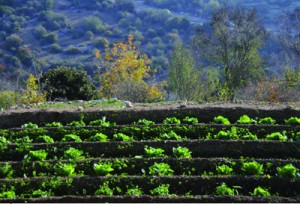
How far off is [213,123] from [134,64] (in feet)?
71.7

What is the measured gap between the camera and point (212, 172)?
447 inches

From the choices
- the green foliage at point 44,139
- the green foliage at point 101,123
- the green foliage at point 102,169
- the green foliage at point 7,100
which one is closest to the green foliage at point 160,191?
the green foliage at point 102,169

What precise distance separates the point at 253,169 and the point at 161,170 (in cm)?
201

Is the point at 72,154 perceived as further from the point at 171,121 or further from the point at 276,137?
the point at 276,137

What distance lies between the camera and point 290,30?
3950cm

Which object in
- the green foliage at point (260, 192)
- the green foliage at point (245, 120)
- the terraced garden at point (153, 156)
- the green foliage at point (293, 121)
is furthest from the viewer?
the green foliage at point (245, 120)

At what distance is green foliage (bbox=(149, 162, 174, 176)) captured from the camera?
1115 cm

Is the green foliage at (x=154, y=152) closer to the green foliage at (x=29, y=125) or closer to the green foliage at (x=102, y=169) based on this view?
the green foliage at (x=102, y=169)

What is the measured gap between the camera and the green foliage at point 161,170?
36.6 ft

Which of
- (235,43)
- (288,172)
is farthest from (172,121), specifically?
(235,43)

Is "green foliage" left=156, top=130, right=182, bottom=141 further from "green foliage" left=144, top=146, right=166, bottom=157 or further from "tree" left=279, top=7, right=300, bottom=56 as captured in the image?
"tree" left=279, top=7, right=300, bottom=56

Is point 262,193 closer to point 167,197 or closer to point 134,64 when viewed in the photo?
point 167,197

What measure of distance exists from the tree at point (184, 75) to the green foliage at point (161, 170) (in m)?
22.6

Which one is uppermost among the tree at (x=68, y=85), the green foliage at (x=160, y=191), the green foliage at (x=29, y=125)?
the green foliage at (x=160, y=191)
